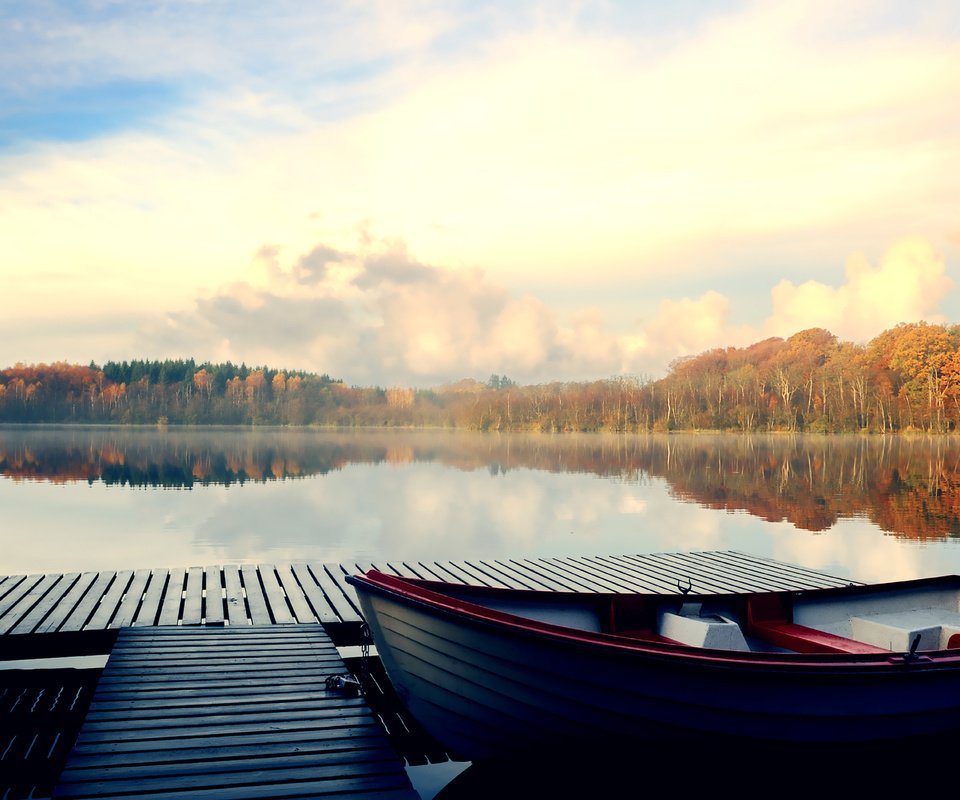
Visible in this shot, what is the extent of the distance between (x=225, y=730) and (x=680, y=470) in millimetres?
32168

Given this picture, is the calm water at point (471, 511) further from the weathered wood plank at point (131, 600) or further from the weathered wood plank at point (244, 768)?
the weathered wood plank at point (244, 768)

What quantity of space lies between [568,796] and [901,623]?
10.1 ft

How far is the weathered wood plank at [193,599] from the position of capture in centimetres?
736

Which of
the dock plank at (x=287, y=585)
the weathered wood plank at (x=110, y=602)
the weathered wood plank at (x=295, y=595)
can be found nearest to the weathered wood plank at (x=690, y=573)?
the dock plank at (x=287, y=585)

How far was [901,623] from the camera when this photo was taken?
21.3 ft

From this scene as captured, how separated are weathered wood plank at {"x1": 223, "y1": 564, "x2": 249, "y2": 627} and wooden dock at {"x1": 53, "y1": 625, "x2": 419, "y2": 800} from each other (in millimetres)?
761

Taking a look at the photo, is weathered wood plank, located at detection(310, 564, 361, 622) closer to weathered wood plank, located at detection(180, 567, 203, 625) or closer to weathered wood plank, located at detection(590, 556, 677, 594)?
weathered wood plank, located at detection(180, 567, 203, 625)

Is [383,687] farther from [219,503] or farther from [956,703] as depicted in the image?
[219,503]

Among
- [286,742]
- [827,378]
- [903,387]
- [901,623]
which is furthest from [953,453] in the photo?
[286,742]

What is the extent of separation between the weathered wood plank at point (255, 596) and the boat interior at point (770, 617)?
2697mm

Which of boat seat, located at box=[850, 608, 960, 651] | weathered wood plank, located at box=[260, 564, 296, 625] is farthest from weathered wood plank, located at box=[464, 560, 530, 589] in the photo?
boat seat, located at box=[850, 608, 960, 651]

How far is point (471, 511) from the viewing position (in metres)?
22.9

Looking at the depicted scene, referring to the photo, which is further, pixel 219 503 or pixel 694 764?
pixel 219 503

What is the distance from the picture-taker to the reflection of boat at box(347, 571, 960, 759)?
476 centimetres
